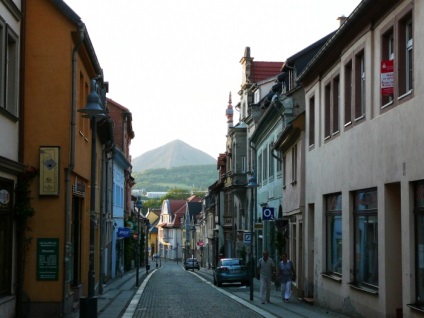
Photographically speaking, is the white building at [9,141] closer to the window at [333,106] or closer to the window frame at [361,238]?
the window frame at [361,238]

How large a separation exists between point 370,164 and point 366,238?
6.76ft

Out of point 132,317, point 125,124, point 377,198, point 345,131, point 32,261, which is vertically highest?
point 125,124

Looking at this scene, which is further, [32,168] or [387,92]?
[32,168]

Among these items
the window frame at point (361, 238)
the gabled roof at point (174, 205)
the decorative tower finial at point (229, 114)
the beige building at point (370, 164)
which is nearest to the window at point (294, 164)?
the beige building at point (370, 164)

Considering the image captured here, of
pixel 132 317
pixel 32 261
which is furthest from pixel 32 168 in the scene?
pixel 132 317

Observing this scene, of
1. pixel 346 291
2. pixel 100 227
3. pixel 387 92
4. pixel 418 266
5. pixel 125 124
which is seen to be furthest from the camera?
pixel 125 124

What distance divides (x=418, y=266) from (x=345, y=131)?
6.77 metres

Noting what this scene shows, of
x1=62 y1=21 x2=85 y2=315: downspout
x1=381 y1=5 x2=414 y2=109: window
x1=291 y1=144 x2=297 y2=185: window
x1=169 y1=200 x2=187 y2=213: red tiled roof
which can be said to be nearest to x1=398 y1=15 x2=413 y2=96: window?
x1=381 y1=5 x2=414 y2=109: window

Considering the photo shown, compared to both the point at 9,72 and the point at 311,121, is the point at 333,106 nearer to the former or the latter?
the point at 311,121

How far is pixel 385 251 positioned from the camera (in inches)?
674

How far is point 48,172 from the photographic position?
63.3 ft

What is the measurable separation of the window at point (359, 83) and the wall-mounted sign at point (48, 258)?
25.2 feet

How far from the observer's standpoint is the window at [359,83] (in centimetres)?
1980

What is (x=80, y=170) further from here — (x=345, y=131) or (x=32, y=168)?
(x=345, y=131)
